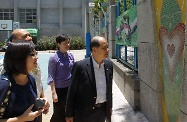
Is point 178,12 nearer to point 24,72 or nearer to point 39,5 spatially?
point 24,72

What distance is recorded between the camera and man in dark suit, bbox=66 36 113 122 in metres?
3.07

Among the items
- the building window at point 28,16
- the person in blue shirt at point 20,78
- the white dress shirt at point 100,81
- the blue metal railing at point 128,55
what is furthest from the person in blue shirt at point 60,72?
the building window at point 28,16

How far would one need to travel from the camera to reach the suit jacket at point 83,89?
3.07 meters

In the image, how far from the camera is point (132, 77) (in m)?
5.73

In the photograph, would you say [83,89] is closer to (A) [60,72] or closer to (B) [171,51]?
(A) [60,72]

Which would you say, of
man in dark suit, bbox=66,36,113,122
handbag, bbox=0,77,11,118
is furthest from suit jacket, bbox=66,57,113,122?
handbag, bbox=0,77,11,118

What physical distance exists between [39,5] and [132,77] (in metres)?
39.1

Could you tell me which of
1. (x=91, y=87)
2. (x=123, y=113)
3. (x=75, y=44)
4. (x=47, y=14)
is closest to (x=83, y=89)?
(x=91, y=87)

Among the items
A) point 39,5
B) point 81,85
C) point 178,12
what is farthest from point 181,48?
point 39,5

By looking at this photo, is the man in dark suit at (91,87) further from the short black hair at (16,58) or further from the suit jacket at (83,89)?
the short black hair at (16,58)

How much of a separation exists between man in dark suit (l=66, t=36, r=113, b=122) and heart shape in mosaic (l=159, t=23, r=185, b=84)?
89cm

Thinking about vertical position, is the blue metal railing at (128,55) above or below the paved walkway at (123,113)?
above

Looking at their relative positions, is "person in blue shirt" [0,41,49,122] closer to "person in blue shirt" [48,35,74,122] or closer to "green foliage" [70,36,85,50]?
"person in blue shirt" [48,35,74,122]

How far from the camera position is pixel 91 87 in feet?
A: 10.1
